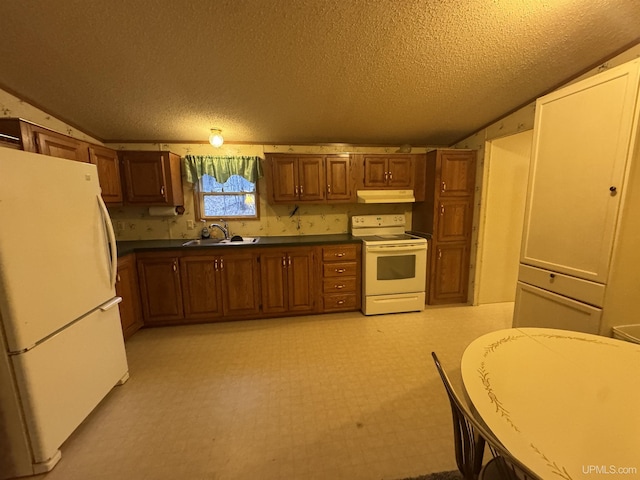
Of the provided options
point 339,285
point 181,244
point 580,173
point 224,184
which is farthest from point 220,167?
point 580,173

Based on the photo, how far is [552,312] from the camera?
188 cm

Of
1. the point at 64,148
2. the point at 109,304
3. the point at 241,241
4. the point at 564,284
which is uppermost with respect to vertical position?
the point at 64,148

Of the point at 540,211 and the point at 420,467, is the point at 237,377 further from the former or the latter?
the point at 540,211

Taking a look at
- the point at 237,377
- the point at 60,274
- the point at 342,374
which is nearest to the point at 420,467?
the point at 342,374

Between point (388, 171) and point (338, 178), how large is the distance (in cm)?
68

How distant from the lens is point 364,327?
2.94 m

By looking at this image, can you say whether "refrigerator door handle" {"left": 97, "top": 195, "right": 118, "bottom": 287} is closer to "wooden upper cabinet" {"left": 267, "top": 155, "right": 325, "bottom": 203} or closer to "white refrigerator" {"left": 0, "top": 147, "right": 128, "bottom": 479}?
"white refrigerator" {"left": 0, "top": 147, "right": 128, "bottom": 479}

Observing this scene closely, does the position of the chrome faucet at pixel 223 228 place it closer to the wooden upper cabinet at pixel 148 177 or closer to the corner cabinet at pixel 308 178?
the wooden upper cabinet at pixel 148 177

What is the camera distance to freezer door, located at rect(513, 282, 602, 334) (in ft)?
5.38

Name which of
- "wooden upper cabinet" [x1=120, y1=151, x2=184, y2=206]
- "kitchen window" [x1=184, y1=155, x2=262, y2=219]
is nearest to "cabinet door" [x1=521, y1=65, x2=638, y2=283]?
"kitchen window" [x1=184, y1=155, x2=262, y2=219]

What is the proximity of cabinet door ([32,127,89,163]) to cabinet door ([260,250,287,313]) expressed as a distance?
1.92 metres

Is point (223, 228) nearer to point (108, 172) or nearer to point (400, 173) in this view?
point (108, 172)

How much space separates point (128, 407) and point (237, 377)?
738mm

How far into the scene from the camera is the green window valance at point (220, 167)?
129 inches
